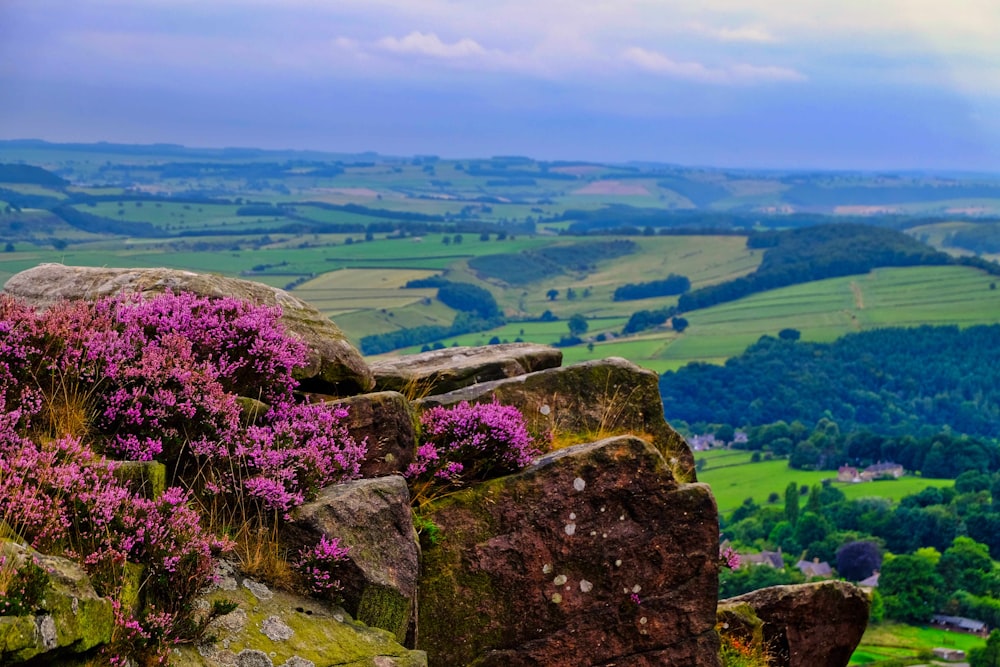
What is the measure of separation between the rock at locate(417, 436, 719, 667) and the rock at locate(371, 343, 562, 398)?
2.97 metres

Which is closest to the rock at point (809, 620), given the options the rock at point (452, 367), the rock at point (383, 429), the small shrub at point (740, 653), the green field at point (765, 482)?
the small shrub at point (740, 653)

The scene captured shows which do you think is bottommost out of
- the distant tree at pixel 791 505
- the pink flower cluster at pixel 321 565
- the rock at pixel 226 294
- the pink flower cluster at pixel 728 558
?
the distant tree at pixel 791 505

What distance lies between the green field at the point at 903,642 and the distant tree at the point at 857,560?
12960 mm

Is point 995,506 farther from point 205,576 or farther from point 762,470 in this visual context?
point 205,576

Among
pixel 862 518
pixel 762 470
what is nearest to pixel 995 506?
pixel 862 518

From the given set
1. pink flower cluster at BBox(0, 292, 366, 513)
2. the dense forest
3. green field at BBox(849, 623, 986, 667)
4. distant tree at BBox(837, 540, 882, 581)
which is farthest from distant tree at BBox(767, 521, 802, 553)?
pink flower cluster at BBox(0, 292, 366, 513)

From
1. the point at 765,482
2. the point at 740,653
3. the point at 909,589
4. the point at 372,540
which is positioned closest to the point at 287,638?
the point at 372,540

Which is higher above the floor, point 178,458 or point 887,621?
point 178,458

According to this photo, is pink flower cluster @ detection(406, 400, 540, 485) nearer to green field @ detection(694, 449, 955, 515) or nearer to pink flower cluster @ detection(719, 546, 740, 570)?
pink flower cluster @ detection(719, 546, 740, 570)

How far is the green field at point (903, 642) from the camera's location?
113m

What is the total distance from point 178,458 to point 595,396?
591cm

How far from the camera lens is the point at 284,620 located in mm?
8625

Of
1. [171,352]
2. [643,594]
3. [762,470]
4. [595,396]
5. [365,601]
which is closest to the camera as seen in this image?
[365,601]

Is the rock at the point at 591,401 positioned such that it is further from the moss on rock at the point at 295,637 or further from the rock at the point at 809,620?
the moss on rock at the point at 295,637
